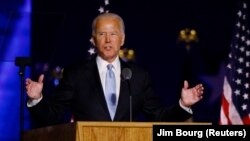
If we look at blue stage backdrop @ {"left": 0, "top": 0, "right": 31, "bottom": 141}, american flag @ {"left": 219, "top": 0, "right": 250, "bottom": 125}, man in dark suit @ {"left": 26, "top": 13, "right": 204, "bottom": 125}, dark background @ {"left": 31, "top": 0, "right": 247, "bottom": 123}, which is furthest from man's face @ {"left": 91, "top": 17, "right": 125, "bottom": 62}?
american flag @ {"left": 219, "top": 0, "right": 250, "bottom": 125}

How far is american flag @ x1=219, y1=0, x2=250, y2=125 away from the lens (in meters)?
6.52

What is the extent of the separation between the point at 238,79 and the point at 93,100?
11.0ft

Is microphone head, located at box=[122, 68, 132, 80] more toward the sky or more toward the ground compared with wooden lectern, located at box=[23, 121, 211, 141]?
more toward the sky

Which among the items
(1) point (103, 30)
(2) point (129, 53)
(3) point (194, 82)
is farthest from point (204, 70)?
(1) point (103, 30)

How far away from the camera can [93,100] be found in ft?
11.6

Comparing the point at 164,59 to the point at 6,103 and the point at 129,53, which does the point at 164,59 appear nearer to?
the point at 129,53

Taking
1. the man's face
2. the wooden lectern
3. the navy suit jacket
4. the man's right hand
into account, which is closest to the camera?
the wooden lectern

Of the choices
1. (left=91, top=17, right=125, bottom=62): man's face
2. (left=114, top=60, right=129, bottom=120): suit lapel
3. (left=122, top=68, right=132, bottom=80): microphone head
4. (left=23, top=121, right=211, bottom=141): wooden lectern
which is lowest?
(left=23, top=121, right=211, bottom=141): wooden lectern

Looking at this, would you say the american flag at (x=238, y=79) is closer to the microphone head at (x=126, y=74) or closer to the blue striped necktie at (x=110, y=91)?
the blue striped necktie at (x=110, y=91)

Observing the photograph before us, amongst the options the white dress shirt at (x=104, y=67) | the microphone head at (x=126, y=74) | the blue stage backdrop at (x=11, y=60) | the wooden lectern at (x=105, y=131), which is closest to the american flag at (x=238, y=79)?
the blue stage backdrop at (x=11, y=60)

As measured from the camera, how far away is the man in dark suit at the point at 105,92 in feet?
11.5

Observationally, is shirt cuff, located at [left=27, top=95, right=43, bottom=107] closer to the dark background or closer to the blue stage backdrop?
the blue stage backdrop

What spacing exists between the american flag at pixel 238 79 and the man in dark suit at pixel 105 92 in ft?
9.48

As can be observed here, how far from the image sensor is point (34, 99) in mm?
Result: 3277
